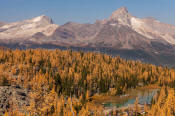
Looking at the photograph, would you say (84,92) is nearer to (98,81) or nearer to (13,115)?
(98,81)

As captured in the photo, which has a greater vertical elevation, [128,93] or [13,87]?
[13,87]

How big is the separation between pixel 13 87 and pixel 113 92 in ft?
289

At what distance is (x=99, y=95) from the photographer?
186375mm

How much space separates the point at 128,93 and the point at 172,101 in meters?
75.1

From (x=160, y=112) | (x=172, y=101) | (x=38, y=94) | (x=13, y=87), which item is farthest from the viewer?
(x=13, y=87)

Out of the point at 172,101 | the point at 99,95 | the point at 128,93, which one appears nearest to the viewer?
the point at 172,101

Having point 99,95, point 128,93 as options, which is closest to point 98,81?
point 99,95

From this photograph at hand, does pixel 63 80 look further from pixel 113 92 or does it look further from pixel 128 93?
pixel 128 93

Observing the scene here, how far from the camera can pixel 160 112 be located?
106 metres

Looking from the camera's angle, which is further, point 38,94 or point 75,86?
point 75,86

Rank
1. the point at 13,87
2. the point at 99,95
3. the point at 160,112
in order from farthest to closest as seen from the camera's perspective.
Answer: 1. the point at 99,95
2. the point at 13,87
3. the point at 160,112

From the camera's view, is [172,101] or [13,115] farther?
[172,101]

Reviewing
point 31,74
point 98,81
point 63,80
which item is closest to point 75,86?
point 63,80

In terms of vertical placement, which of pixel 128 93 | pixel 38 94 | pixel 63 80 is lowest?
pixel 128 93
